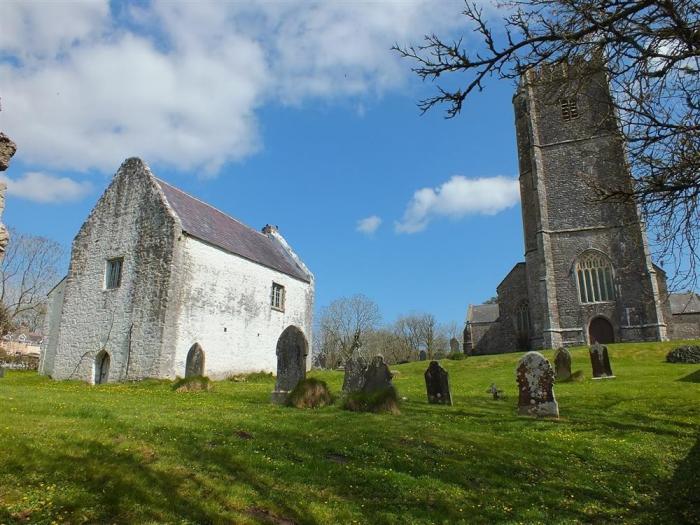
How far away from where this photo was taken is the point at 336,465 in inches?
246

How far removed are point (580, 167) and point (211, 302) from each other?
92.9ft

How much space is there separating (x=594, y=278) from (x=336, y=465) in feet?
102

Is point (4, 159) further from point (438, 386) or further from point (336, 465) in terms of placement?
point (438, 386)

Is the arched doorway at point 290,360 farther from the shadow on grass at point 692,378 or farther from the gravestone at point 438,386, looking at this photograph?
the shadow on grass at point 692,378

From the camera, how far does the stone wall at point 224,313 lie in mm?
21016

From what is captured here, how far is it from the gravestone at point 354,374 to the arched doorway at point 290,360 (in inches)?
63.1

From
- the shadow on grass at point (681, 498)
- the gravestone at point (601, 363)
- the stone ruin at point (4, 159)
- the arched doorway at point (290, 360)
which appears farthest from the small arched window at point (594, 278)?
the stone ruin at point (4, 159)

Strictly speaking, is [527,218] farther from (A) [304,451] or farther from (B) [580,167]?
(A) [304,451]

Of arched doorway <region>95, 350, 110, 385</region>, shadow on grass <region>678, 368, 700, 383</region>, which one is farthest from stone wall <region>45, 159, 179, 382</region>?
shadow on grass <region>678, 368, 700, 383</region>

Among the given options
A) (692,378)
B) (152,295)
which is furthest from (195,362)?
(692,378)

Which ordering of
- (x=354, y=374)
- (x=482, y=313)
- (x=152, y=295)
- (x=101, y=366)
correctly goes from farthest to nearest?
(x=482, y=313), (x=101, y=366), (x=152, y=295), (x=354, y=374)

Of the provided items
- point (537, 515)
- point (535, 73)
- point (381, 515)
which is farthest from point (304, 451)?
point (535, 73)

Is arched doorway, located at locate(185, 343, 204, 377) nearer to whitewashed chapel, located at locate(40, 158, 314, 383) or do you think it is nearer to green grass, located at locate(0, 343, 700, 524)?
whitewashed chapel, located at locate(40, 158, 314, 383)

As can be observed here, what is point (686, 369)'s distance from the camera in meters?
18.2
